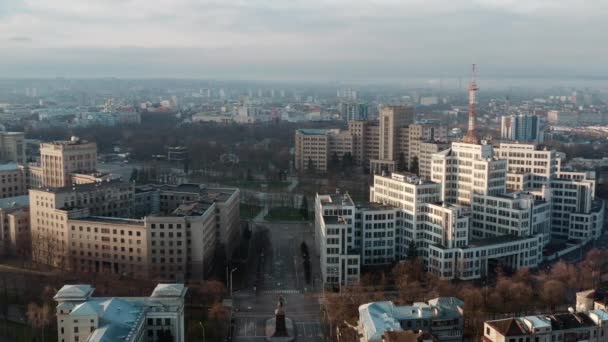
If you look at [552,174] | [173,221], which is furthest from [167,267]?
[552,174]

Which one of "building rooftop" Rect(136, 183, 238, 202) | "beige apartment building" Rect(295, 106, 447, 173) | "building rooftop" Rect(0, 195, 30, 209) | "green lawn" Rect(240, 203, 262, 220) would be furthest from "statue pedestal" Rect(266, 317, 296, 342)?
"beige apartment building" Rect(295, 106, 447, 173)

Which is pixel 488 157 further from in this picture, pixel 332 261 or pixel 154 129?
pixel 154 129

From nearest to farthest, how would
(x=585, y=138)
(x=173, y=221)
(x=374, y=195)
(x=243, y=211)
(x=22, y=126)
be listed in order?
1. (x=173, y=221)
2. (x=374, y=195)
3. (x=243, y=211)
4. (x=585, y=138)
5. (x=22, y=126)

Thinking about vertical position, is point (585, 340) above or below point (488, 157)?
below

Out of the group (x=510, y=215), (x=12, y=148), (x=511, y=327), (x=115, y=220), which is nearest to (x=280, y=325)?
(x=511, y=327)

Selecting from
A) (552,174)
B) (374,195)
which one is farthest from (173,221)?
(552,174)

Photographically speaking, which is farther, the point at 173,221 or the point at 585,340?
the point at 173,221

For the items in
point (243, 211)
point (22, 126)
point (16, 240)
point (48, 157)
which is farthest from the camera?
point (22, 126)
